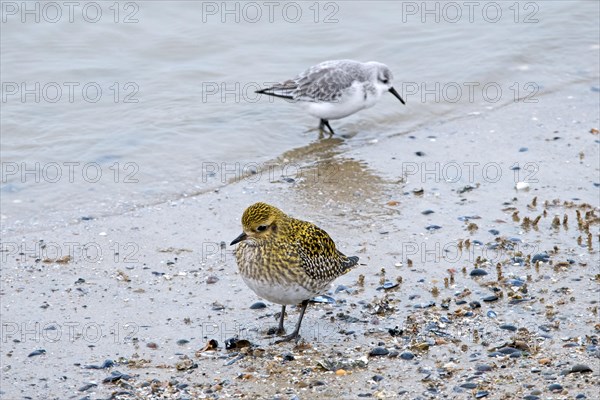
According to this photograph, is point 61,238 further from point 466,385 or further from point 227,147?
point 466,385

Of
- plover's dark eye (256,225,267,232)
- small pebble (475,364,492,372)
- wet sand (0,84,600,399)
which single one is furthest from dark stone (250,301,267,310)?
small pebble (475,364,492,372)

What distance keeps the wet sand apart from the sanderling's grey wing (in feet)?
3.43

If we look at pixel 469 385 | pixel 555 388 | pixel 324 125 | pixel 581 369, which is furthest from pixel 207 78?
pixel 555 388

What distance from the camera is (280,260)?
7.29 meters

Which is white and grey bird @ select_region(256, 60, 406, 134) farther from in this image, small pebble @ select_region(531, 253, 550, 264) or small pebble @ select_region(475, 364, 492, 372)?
small pebble @ select_region(475, 364, 492, 372)

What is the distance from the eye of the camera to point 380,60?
14945 mm

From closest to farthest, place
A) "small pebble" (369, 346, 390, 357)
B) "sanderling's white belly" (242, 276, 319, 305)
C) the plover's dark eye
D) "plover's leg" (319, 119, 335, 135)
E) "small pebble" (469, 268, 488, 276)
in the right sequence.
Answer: "small pebble" (369, 346, 390, 357), "sanderling's white belly" (242, 276, 319, 305), the plover's dark eye, "small pebble" (469, 268, 488, 276), "plover's leg" (319, 119, 335, 135)

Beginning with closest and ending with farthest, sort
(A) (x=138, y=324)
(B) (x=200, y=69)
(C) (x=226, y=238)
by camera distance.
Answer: (A) (x=138, y=324)
(C) (x=226, y=238)
(B) (x=200, y=69)

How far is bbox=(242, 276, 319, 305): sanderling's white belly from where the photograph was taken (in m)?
7.21

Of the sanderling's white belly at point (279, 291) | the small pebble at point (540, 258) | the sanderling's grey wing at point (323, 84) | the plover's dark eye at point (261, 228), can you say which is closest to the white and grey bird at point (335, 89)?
the sanderling's grey wing at point (323, 84)

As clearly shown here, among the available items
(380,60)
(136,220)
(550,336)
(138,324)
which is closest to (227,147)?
(136,220)

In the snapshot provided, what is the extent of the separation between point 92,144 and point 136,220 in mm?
2493

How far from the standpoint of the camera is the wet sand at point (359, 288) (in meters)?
6.73

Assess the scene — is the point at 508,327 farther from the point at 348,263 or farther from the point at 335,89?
the point at 335,89
